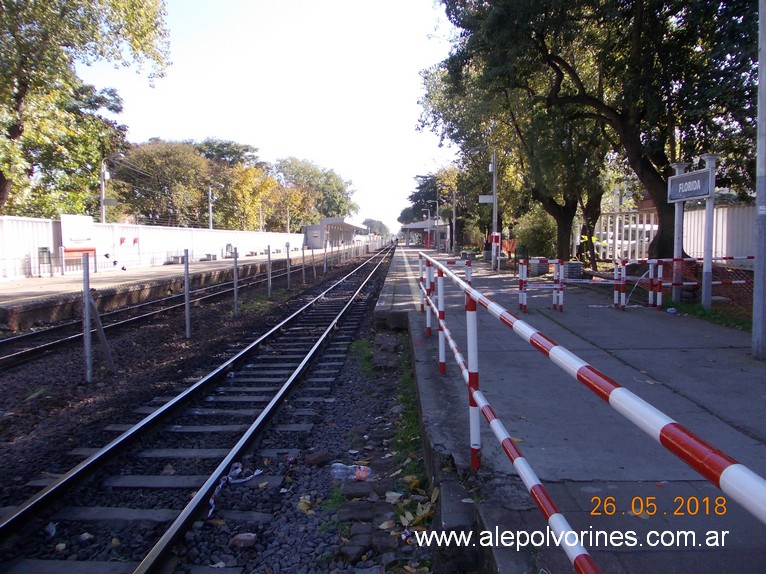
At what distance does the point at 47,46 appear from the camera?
16750mm

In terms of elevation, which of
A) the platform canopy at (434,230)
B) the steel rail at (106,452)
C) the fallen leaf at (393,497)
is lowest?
the fallen leaf at (393,497)

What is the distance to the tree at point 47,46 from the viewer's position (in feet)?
52.8

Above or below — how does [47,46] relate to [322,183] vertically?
below

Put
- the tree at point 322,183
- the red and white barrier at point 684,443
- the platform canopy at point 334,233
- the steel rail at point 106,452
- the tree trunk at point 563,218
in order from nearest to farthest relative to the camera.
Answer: the red and white barrier at point 684,443
the steel rail at point 106,452
the tree trunk at point 563,218
the platform canopy at point 334,233
the tree at point 322,183

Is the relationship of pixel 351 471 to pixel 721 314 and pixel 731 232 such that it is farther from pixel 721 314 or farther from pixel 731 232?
pixel 731 232

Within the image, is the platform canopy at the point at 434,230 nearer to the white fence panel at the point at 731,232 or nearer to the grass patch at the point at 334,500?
the white fence panel at the point at 731,232

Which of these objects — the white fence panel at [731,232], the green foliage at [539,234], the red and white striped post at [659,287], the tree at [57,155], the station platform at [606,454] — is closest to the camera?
the station platform at [606,454]

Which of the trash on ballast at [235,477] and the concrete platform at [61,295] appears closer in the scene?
the trash on ballast at [235,477]

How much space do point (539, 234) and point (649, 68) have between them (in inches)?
489

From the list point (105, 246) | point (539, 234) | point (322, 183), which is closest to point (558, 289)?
point (539, 234)

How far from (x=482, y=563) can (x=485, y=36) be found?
565 inches

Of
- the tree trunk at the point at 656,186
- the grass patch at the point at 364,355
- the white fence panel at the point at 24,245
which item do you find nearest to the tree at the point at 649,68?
the tree trunk at the point at 656,186

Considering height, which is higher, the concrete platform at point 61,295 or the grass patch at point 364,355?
the concrete platform at point 61,295

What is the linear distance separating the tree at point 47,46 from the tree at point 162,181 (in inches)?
1452
